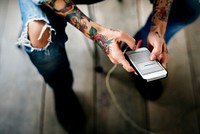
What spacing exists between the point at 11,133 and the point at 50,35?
1.74 feet

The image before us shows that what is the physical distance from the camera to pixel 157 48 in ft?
2.41

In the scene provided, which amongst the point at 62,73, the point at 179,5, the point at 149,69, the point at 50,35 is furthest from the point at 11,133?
the point at 179,5

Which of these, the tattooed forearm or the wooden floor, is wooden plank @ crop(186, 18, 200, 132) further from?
the tattooed forearm

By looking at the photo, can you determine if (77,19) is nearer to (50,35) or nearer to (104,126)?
(50,35)

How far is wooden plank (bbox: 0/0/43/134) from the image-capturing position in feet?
3.52

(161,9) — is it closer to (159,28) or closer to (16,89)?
(159,28)

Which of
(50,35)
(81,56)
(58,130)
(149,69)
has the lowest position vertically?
(58,130)

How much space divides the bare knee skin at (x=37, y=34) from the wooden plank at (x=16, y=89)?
1.40 ft

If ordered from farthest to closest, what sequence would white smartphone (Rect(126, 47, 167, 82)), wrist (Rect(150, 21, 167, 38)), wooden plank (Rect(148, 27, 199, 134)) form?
wooden plank (Rect(148, 27, 199, 134))
wrist (Rect(150, 21, 167, 38))
white smartphone (Rect(126, 47, 167, 82))

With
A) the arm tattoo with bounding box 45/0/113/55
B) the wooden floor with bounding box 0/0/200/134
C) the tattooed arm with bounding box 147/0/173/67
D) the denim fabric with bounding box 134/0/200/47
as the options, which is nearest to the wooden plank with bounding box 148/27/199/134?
the wooden floor with bounding box 0/0/200/134

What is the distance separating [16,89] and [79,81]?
281 millimetres

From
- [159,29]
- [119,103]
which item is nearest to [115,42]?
[159,29]

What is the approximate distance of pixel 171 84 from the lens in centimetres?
114

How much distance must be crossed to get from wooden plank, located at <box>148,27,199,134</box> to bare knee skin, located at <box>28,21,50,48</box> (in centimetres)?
57
